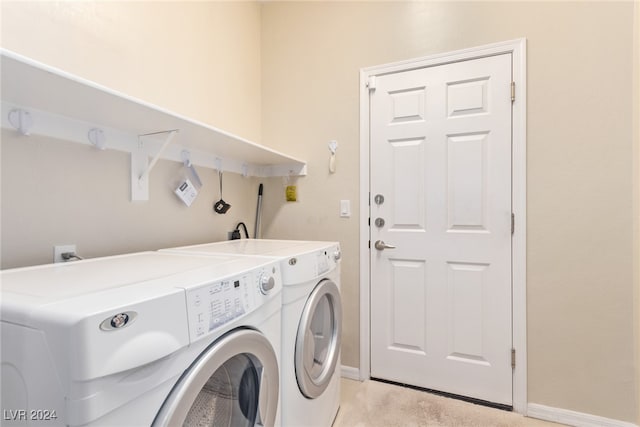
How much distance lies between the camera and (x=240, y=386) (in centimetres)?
99

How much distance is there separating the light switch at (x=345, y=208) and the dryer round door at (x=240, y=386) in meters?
1.26

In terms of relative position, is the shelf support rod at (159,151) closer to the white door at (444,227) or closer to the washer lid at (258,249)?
the washer lid at (258,249)

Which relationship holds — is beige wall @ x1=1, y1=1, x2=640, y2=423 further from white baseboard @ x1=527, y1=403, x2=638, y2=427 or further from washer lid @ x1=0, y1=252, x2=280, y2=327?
washer lid @ x1=0, y1=252, x2=280, y2=327

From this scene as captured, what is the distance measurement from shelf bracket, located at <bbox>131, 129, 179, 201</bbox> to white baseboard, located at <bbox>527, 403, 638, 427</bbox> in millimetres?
2295

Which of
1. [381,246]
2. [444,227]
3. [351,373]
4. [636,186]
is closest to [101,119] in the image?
[381,246]

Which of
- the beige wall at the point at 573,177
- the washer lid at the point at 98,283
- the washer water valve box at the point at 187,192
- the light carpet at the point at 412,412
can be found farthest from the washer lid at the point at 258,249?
the beige wall at the point at 573,177

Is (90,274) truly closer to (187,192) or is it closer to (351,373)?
(187,192)

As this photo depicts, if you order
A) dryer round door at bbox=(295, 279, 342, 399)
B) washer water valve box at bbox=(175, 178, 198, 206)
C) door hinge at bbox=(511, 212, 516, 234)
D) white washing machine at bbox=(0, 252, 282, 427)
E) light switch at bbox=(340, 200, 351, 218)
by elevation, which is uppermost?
washer water valve box at bbox=(175, 178, 198, 206)

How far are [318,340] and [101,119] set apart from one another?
1345mm

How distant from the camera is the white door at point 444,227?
179cm

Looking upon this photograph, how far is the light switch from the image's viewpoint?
2.15 m

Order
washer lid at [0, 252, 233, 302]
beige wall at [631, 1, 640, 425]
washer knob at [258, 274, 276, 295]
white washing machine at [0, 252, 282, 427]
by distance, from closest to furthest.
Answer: white washing machine at [0, 252, 282, 427], washer lid at [0, 252, 233, 302], washer knob at [258, 274, 276, 295], beige wall at [631, 1, 640, 425]

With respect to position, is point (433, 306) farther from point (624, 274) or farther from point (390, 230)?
point (624, 274)

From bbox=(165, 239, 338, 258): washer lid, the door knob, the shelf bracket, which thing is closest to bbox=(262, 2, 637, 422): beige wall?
the door knob
